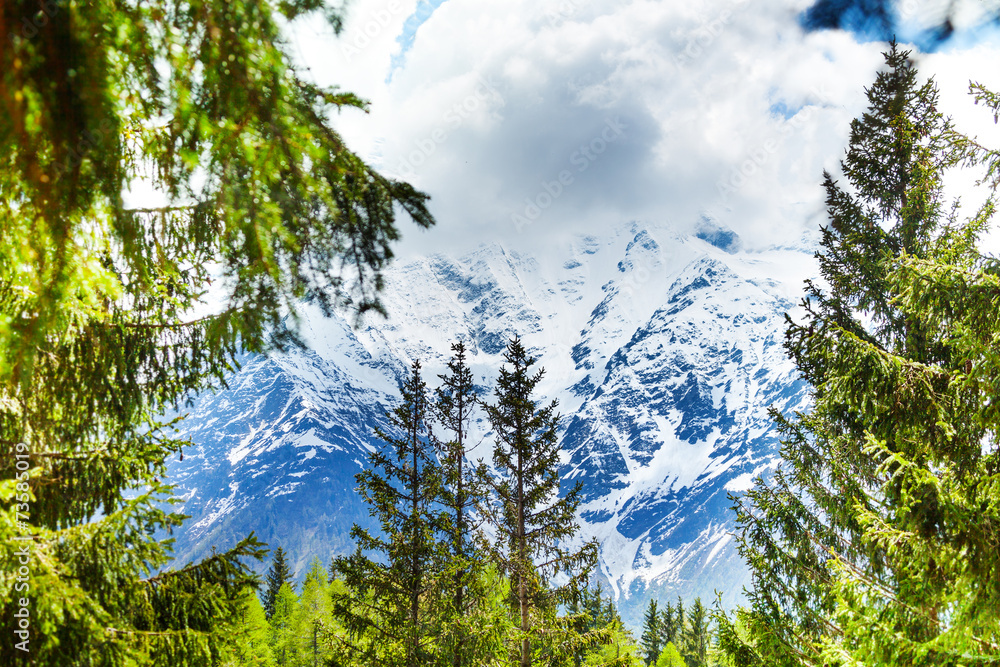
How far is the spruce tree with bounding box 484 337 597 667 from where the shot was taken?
32.4 feet

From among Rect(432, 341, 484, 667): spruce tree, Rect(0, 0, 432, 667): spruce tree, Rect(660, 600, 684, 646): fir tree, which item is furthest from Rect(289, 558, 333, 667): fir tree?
Rect(660, 600, 684, 646): fir tree

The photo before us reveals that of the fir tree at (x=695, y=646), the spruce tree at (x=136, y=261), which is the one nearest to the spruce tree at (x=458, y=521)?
the spruce tree at (x=136, y=261)

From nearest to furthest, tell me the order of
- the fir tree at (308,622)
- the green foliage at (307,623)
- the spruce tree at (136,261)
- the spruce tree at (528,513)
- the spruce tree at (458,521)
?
1. the spruce tree at (136,261)
2. the spruce tree at (458,521)
3. the spruce tree at (528,513)
4. the fir tree at (308,622)
5. the green foliage at (307,623)

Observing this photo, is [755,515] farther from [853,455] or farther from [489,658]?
[489,658]

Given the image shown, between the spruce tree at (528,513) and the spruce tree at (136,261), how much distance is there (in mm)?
7336

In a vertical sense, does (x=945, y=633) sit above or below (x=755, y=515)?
below

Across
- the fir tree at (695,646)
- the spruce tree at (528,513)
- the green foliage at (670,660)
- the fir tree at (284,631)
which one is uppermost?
the spruce tree at (528,513)

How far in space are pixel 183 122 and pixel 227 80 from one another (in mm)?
236

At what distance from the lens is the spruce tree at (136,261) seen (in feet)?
5.87

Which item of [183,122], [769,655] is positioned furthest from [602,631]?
[183,122]

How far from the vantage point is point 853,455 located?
6.89 m

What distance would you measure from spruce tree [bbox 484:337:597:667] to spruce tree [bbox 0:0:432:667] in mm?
7336

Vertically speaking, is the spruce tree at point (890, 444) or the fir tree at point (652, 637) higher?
the spruce tree at point (890, 444)

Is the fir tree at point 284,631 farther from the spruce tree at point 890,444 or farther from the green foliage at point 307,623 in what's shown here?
the spruce tree at point 890,444
